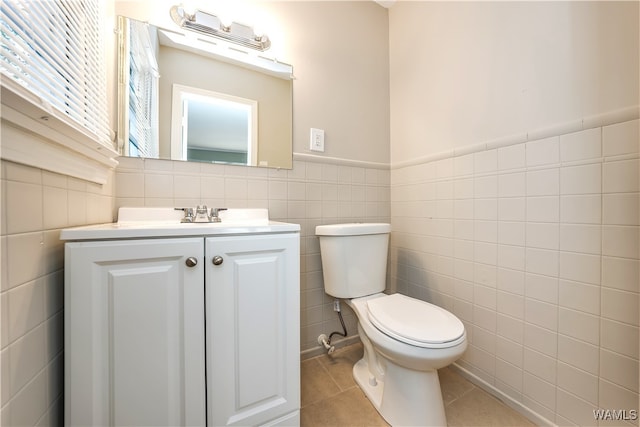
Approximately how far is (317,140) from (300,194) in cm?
33

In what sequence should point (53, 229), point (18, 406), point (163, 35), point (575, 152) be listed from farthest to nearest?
point (163, 35) → point (575, 152) → point (53, 229) → point (18, 406)

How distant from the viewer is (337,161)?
145 centimetres

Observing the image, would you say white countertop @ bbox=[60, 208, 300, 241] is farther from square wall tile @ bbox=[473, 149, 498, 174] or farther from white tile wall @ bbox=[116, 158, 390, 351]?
square wall tile @ bbox=[473, 149, 498, 174]

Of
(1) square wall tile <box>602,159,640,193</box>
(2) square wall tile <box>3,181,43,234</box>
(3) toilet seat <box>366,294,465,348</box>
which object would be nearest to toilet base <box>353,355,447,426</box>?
(3) toilet seat <box>366,294,465,348</box>

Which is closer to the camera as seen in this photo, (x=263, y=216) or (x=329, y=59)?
(x=263, y=216)

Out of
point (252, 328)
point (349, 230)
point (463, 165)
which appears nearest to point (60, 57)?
point (252, 328)

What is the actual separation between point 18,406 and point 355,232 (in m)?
1.11

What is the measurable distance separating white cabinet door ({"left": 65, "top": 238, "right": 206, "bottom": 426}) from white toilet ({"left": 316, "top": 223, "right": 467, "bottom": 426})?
0.65 meters

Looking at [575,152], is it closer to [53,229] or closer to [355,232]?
[355,232]

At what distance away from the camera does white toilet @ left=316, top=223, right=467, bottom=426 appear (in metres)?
0.85

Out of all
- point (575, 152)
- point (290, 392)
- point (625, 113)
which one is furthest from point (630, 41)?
point (290, 392)

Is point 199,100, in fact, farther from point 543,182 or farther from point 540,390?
point 540,390

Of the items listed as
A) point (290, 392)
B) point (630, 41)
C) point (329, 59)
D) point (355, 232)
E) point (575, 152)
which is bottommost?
point (290, 392)

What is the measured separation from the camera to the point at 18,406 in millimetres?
498
